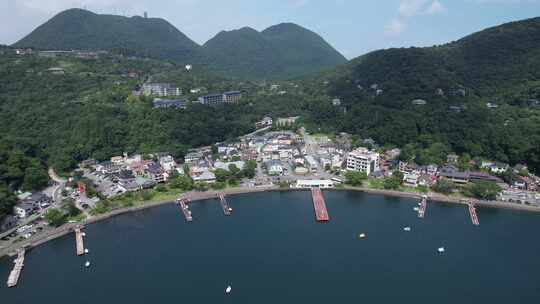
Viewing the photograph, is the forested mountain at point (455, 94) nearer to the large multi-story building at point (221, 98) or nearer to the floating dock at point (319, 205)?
the floating dock at point (319, 205)

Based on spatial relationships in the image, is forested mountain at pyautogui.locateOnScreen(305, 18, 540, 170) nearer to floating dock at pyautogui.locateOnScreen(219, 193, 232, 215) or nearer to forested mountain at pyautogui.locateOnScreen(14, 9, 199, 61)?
floating dock at pyautogui.locateOnScreen(219, 193, 232, 215)

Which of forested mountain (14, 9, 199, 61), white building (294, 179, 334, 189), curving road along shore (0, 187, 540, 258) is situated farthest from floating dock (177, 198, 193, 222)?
forested mountain (14, 9, 199, 61)

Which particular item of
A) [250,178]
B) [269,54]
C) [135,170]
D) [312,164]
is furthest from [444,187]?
[269,54]

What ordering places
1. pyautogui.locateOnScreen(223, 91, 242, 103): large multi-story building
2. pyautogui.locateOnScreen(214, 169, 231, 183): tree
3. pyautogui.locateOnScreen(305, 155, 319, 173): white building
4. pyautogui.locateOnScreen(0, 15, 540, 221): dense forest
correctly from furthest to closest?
pyautogui.locateOnScreen(223, 91, 242, 103): large multi-story building < pyautogui.locateOnScreen(0, 15, 540, 221): dense forest < pyautogui.locateOnScreen(305, 155, 319, 173): white building < pyautogui.locateOnScreen(214, 169, 231, 183): tree

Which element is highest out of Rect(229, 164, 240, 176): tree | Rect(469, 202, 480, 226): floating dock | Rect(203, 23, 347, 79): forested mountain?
Rect(203, 23, 347, 79): forested mountain

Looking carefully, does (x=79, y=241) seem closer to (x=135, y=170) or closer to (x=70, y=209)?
(x=70, y=209)

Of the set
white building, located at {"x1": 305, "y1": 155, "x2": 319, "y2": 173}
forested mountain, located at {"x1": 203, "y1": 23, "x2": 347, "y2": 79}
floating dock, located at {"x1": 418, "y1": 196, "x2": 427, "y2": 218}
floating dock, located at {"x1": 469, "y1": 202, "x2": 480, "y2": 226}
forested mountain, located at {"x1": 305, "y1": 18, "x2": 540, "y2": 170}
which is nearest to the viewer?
floating dock, located at {"x1": 469, "y1": 202, "x2": 480, "y2": 226}

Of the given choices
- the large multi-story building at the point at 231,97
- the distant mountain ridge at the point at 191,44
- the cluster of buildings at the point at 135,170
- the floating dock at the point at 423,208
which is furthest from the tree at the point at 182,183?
the distant mountain ridge at the point at 191,44
